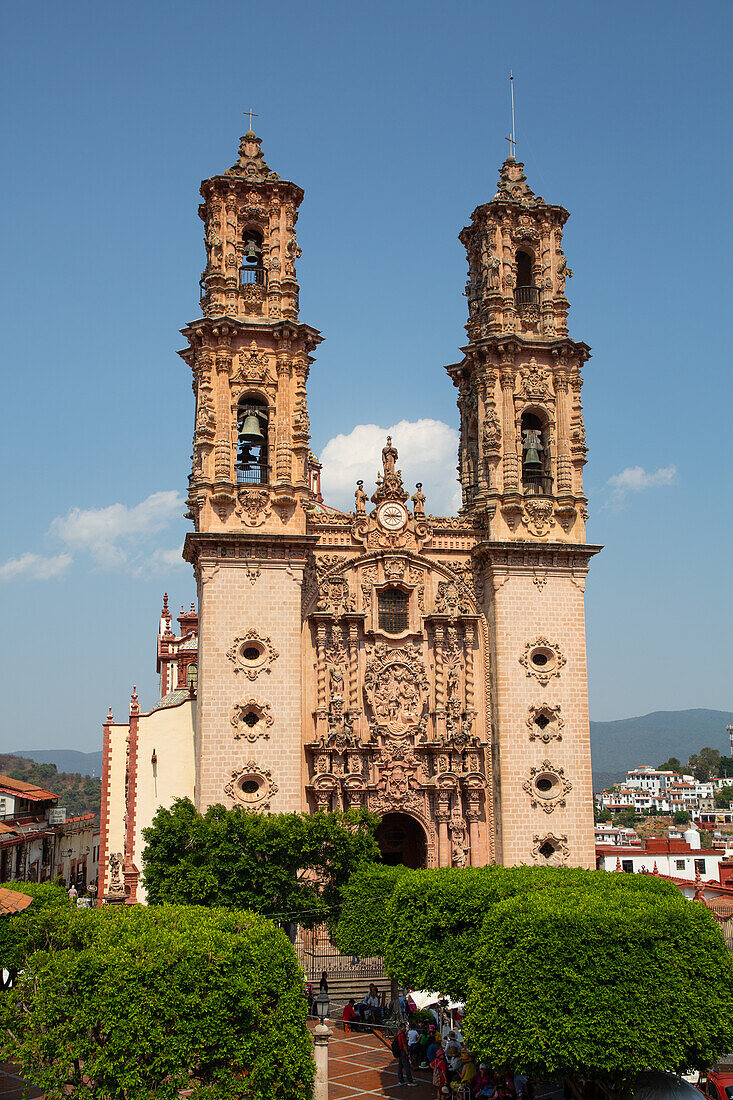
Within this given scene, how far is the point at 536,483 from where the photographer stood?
40.7m

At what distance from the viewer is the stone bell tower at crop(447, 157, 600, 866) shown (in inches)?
1455

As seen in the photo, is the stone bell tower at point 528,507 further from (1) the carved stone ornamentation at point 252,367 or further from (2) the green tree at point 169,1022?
(2) the green tree at point 169,1022

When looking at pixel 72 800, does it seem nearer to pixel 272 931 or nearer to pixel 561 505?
A: pixel 561 505

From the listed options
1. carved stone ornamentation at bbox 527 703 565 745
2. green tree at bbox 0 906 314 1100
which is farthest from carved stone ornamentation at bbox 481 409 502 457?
green tree at bbox 0 906 314 1100

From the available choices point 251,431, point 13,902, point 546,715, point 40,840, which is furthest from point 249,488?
point 40,840

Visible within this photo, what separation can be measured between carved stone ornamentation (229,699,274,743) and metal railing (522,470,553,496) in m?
12.7

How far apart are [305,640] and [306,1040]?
18.4 metres

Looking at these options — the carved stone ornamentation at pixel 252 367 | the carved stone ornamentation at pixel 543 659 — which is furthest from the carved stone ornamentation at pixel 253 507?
the carved stone ornamentation at pixel 543 659

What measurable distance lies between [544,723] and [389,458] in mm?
10888

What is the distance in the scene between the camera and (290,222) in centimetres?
4034

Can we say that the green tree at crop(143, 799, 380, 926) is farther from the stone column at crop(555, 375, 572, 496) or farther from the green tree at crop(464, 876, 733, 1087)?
the stone column at crop(555, 375, 572, 496)

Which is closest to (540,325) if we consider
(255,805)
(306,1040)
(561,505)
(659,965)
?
(561,505)

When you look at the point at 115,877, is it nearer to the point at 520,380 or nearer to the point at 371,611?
the point at 371,611

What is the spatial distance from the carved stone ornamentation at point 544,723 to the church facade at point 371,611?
0.23 ft
